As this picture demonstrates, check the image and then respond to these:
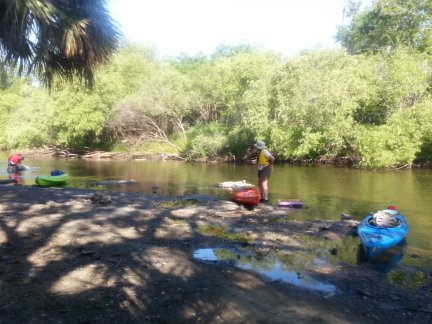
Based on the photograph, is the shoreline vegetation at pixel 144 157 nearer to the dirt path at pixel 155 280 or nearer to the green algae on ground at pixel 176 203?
the green algae on ground at pixel 176 203

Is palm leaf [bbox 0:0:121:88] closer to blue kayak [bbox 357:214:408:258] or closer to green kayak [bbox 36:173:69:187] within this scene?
Result: blue kayak [bbox 357:214:408:258]

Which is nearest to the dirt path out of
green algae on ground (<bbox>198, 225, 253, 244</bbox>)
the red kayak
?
green algae on ground (<bbox>198, 225, 253, 244</bbox>)

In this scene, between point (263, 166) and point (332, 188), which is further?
point (332, 188)

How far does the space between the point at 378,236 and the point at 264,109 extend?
71.6 ft

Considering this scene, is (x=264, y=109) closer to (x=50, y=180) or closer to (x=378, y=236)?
(x=50, y=180)

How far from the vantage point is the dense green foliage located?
27.7 metres

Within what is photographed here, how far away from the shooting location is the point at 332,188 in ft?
62.2

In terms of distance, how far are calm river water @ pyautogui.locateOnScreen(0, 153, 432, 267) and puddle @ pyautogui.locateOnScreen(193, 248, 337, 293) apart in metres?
2.61

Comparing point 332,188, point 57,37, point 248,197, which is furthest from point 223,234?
point 332,188

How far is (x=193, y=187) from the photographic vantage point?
1922cm

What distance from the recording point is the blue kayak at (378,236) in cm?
855

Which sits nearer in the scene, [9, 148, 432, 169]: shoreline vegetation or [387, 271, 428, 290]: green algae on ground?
[387, 271, 428, 290]: green algae on ground

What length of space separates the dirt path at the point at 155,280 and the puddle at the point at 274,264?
203 mm

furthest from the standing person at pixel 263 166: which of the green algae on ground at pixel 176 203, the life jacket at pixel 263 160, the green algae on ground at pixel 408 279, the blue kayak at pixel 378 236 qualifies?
the green algae on ground at pixel 408 279
